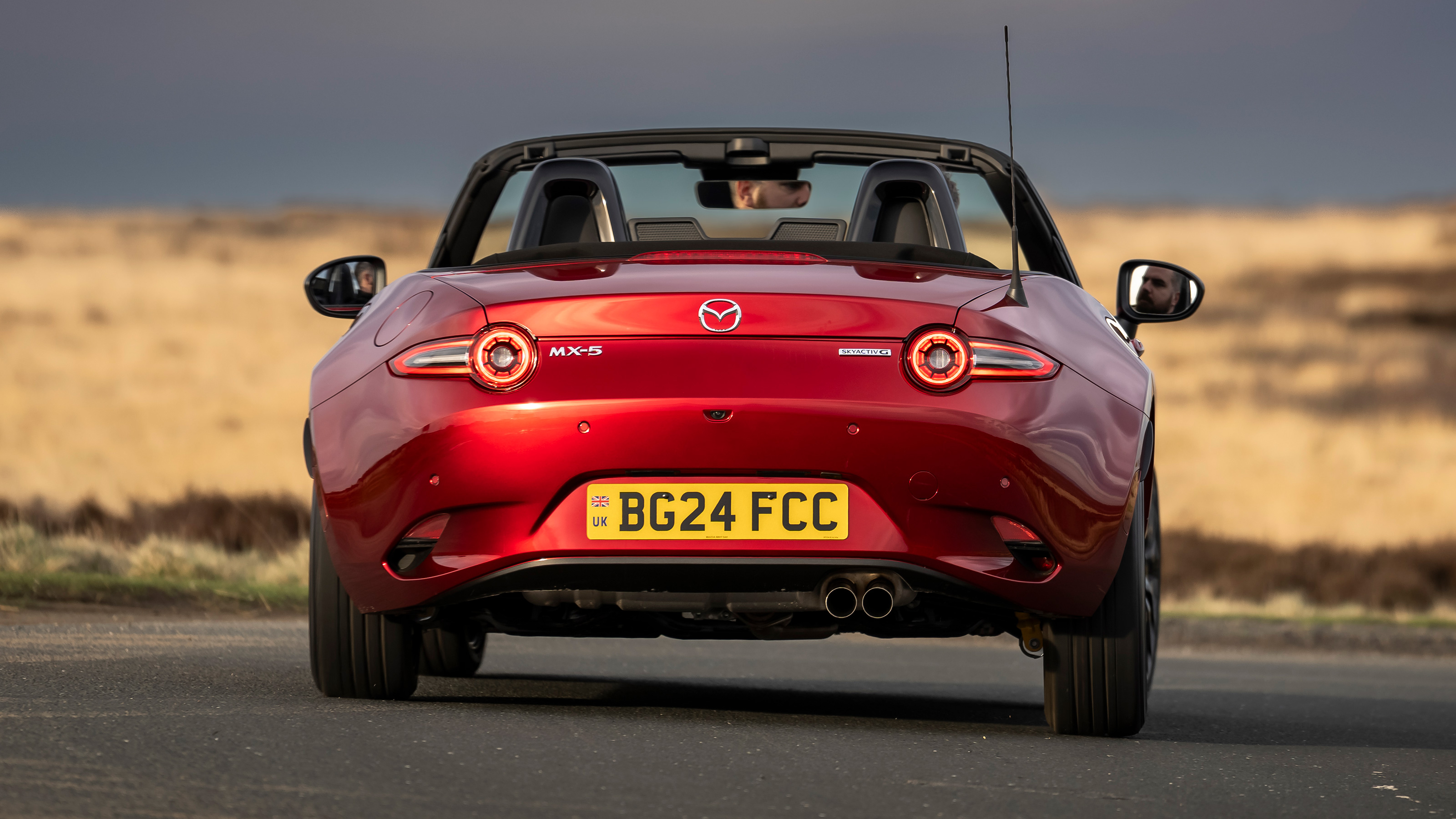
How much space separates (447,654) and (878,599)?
8.86 feet

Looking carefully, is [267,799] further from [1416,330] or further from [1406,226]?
[1406,226]

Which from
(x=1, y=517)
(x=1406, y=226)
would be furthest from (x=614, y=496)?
(x=1406, y=226)

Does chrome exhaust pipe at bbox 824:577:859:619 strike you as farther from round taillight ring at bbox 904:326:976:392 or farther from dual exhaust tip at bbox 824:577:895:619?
round taillight ring at bbox 904:326:976:392

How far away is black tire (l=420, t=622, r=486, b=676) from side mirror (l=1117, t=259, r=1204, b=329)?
2.56 m

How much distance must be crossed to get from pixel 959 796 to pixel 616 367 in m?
1.36

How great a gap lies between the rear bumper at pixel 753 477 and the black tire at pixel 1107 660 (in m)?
0.28

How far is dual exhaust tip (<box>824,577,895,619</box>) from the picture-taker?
480 cm

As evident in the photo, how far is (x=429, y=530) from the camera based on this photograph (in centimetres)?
488

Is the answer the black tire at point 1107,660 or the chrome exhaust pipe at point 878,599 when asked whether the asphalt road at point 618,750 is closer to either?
the black tire at point 1107,660

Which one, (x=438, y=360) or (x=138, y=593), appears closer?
(x=438, y=360)

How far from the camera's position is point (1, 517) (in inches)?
890

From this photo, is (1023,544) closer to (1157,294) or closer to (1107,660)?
(1107,660)

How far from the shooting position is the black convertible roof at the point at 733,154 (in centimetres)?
632

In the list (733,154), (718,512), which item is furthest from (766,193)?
(718,512)
